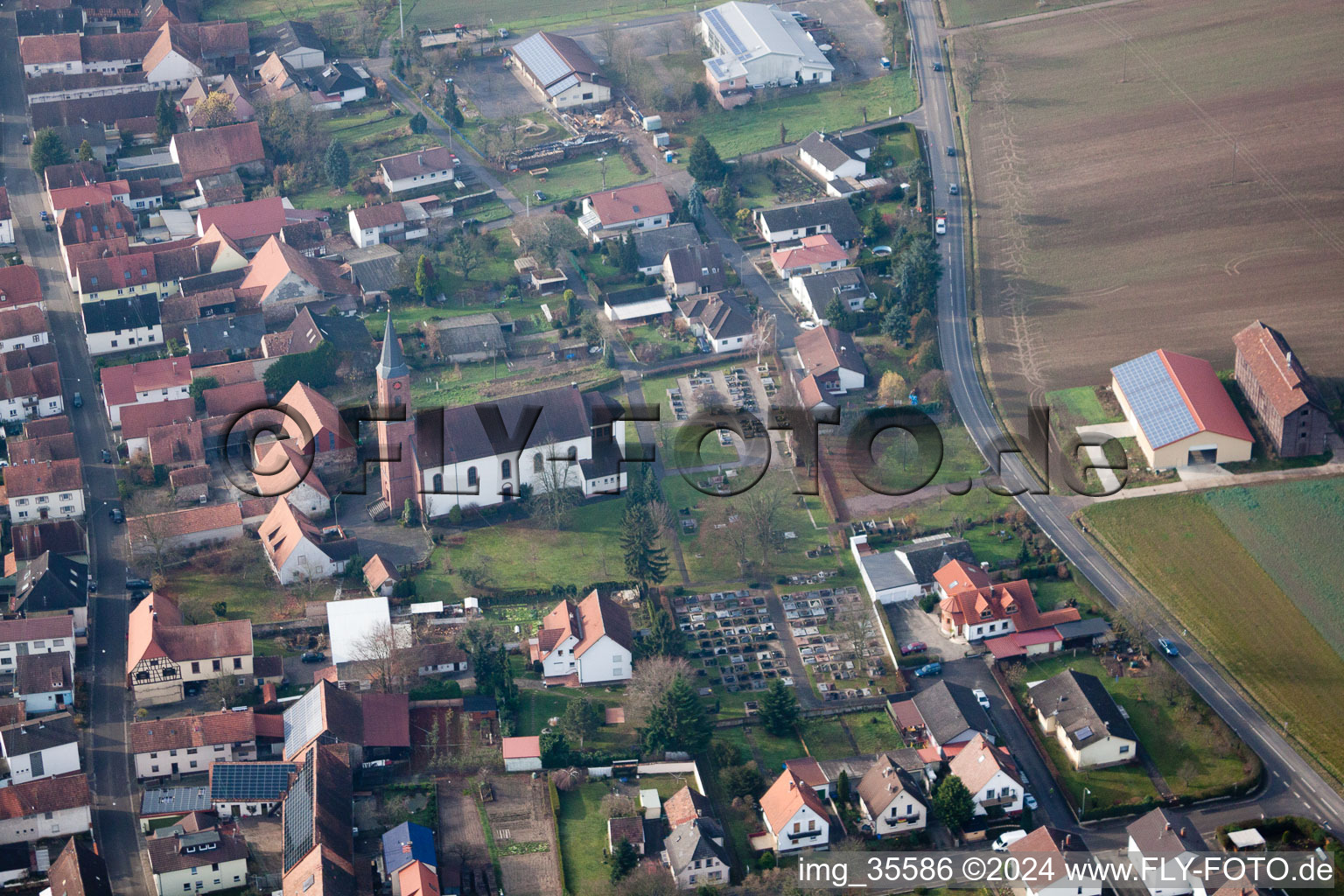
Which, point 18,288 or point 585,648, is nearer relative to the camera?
point 585,648

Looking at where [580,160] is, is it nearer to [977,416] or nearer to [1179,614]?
[977,416]

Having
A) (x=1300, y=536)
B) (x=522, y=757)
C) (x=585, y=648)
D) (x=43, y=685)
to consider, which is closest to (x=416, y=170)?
Answer: (x=585, y=648)

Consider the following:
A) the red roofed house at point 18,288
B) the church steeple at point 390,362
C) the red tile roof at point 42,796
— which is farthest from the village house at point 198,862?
the red roofed house at point 18,288

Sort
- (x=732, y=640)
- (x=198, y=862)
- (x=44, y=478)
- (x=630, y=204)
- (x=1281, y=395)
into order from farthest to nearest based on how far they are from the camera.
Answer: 1. (x=630, y=204)
2. (x=1281, y=395)
3. (x=44, y=478)
4. (x=732, y=640)
5. (x=198, y=862)

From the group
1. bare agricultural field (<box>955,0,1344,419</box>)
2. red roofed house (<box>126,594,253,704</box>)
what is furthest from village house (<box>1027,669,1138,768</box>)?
red roofed house (<box>126,594,253,704</box>)

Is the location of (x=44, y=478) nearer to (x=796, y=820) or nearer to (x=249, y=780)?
(x=249, y=780)

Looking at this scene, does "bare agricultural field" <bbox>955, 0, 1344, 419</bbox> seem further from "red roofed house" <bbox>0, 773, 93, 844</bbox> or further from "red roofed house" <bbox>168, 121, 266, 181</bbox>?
"red roofed house" <bbox>0, 773, 93, 844</bbox>

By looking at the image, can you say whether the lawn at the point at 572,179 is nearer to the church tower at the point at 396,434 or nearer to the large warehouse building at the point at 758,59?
the large warehouse building at the point at 758,59
